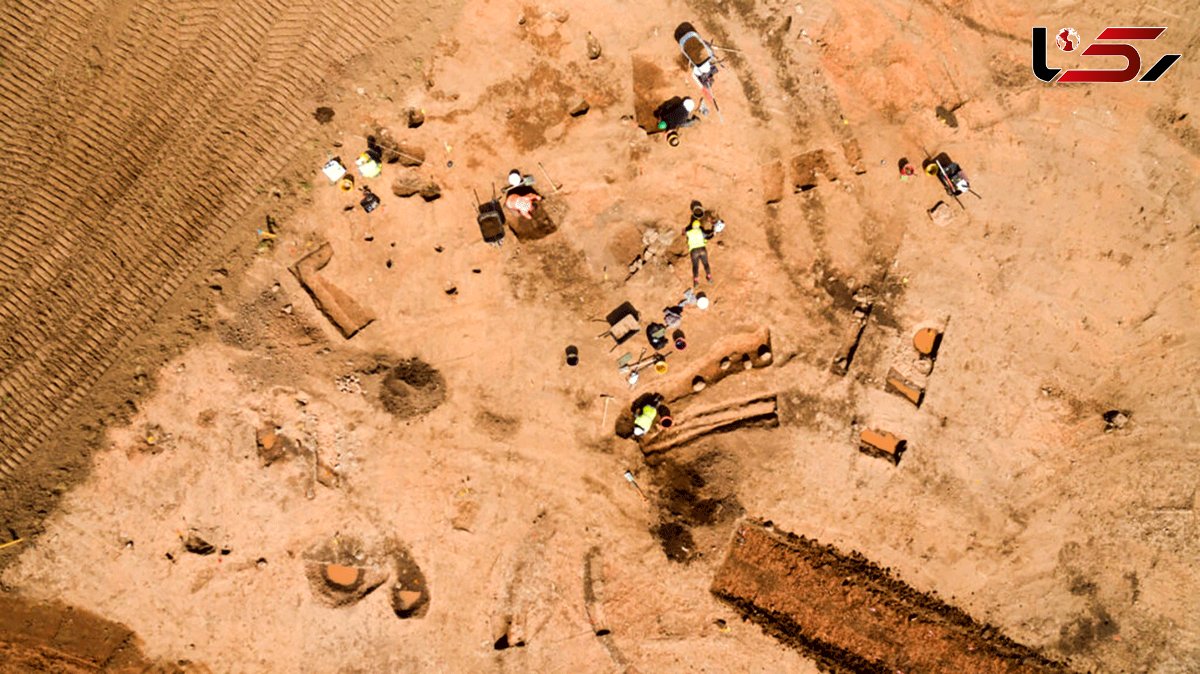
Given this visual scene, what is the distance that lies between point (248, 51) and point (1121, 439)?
15790 mm

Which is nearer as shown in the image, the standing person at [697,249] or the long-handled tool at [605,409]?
the standing person at [697,249]

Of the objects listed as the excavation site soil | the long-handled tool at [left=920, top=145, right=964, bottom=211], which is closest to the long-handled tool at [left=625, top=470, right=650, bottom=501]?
the excavation site soil

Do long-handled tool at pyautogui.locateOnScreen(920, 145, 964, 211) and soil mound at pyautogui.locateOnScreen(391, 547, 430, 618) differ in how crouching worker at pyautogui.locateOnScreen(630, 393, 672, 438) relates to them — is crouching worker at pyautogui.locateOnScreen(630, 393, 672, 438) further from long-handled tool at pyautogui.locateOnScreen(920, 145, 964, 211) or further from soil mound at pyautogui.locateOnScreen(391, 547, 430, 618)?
long-handled tool at pyautogui.locateOnScreen(920, 145, 964, 211)

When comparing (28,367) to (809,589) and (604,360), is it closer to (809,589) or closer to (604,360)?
(604,360)

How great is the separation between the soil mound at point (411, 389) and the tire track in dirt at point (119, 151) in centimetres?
365

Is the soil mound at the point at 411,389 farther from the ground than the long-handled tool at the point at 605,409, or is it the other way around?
the long-handled tool at the point at 605,409

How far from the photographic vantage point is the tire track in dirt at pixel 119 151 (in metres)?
9.82

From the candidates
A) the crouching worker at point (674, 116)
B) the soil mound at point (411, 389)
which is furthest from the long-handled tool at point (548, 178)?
the soil mound at point (411, 389)

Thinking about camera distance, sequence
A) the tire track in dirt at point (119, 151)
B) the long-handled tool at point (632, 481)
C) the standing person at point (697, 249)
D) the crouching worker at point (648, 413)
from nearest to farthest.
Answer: the tire track in dirt at point (119, 151) < the standing person at point (697, 249) < the crouching worker at point (648, 413) < the long-handled tool at point (632, 481)

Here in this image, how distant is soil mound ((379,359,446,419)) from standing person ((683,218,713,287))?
4.65m

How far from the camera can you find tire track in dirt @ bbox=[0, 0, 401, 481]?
9820 mm

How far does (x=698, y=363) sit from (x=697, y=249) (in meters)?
1.95

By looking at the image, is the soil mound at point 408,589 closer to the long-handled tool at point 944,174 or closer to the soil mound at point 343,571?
the soil mound at point 343,571

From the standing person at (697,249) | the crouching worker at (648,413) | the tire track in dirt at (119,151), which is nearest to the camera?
the tire track in dirt at (119,151)
